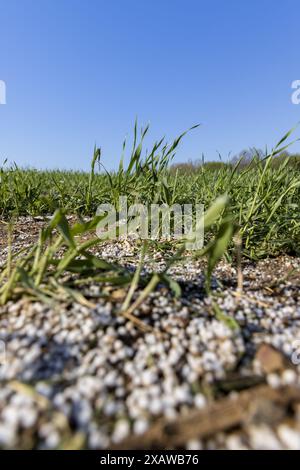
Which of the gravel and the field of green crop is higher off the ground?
the field of green crop

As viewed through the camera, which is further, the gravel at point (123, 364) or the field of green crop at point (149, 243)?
the field of green crop at point (149, 243)

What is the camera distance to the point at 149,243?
1.64m

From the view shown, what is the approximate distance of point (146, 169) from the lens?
6.19 ft

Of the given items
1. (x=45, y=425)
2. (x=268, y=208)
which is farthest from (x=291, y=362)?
(x=268, y=208)

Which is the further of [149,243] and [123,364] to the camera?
[149,243]

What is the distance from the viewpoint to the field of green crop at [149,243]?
893 millimetres

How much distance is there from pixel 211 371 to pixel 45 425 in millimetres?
345

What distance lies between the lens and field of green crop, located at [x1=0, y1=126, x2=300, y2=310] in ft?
2.93

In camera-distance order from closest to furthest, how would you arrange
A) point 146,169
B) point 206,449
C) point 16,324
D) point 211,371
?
point 206,449 → point 211,371 → point 16,324 → point 146,169

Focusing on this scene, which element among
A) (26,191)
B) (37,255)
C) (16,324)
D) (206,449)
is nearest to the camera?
(206,449)

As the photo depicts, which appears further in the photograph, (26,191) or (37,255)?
(26,191)

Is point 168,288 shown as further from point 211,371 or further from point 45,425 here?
point 45,425

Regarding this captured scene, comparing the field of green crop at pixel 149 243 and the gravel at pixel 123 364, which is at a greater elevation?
the field of green crop at pixel 149 243

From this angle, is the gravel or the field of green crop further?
the field of green crop
